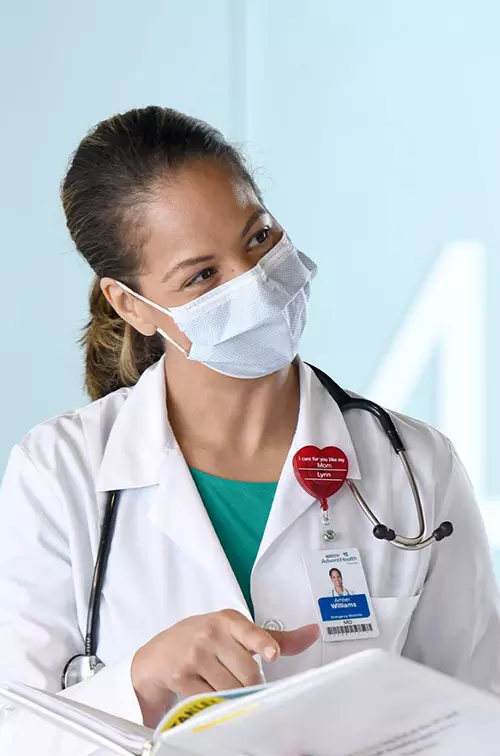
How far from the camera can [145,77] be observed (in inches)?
120

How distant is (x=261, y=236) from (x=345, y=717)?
2.77 feet

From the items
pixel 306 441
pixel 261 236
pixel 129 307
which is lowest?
pixel 306 441

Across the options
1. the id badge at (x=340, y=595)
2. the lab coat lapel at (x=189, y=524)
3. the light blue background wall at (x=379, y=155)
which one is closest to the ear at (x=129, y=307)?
the lab coat lapel at (x=189, y=524)

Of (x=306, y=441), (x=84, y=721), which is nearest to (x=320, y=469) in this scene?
(x=306, y=441)

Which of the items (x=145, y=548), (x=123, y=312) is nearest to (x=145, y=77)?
(x=123, y=312)

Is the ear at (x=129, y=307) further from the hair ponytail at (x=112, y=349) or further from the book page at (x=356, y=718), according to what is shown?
the book page at (x=356, y=718)

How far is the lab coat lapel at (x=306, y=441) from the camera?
4.93ft

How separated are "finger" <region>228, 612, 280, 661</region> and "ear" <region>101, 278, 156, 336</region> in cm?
60

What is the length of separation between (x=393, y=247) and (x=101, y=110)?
945 mm

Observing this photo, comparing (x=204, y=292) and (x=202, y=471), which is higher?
(x=204, y=292)

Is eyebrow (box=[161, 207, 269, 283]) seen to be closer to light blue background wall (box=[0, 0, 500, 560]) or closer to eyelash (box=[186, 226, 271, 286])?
eyelash (box=[186, 226, 271, 286])

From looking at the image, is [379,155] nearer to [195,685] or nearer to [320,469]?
[320,469]

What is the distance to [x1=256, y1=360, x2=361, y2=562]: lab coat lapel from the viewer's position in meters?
1.50

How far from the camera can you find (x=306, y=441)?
1.59 meters
